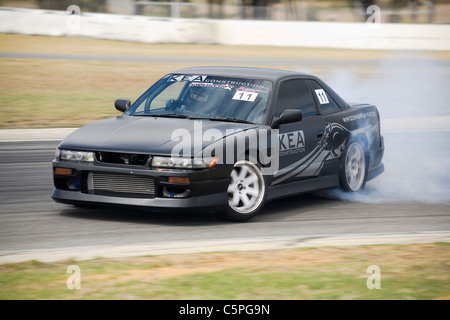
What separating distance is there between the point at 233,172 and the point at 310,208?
1.49 m

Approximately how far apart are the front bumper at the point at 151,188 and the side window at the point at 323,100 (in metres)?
2.00

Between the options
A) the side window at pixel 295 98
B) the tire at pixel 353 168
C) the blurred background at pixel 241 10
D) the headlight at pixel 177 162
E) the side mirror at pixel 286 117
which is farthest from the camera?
the blurred background at pixel 241 10

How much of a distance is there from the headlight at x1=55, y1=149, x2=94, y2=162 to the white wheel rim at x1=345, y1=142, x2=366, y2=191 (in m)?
3.19

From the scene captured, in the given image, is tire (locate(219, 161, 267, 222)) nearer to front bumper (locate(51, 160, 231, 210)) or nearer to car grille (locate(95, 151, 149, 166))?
front bumper (locate(51, 160, 231, 210))

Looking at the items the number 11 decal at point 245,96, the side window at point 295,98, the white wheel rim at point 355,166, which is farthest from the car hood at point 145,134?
the white wheel rim at point 355,166

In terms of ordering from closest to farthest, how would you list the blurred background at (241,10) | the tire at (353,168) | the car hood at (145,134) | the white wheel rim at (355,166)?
the car hood at (145,134), the tire at (353,168), the white wheel rim at (355,166), the blurred background at (241,10)

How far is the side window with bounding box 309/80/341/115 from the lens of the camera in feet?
31.0

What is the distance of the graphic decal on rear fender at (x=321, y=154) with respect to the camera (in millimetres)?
8680

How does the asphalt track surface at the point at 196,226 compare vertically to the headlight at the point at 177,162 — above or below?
below

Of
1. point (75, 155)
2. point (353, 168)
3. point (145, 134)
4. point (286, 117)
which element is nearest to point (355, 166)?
point (353, 168)

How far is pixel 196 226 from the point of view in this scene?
7.98 metres

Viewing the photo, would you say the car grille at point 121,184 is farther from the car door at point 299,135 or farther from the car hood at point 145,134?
the car door at point 299,135

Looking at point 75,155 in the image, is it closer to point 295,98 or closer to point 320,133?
point 295,98
